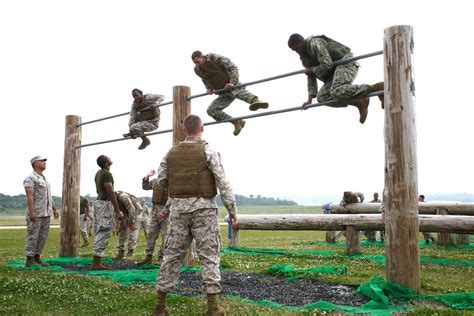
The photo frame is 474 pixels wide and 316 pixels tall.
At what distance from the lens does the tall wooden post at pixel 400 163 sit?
6473 millimetres

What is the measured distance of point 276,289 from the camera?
286 inches

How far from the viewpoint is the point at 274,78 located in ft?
27.2

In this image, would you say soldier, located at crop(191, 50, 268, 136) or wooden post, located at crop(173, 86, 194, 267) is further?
wooden post, located at crop(173, 86, 194, 267)

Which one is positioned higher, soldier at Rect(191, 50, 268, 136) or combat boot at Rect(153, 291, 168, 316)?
soldier at Rect(191, 50, 268, 136)

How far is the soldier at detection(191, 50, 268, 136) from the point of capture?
30.0 feet

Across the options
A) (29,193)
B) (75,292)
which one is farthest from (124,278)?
(29,193)

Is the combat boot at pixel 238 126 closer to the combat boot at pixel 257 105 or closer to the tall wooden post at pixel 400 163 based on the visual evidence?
the combat boot at pixel 257 105

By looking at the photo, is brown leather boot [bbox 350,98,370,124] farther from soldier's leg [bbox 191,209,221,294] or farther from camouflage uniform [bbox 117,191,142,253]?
camouflage uniform [bbox 117,191,142,253]

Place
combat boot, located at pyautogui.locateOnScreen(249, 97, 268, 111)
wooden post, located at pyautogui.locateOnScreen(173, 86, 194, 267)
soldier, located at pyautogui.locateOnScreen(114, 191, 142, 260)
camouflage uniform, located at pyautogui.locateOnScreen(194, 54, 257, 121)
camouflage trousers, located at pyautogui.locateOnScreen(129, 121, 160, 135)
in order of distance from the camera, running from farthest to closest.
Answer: soldier, located at pyautogui.locateOnScreen(114, 191, 142, 260)
camouflage trousers, located at pyautogui.locateOnScreen(129, 121, 160, 135)
wooden post, located at pyautogui.locateOnScreen(173, 86, 194, 267)
camouflage uniform, located at pyautogui.locateOnScreen(194, 54, 257, 121)
combat boot, located at pyautogui.locateOnScreen(249, 97, 268, 111)

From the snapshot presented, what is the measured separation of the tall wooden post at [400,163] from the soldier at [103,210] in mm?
5720

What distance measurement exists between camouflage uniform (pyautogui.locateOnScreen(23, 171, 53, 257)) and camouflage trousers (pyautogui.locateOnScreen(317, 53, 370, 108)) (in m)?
6.26

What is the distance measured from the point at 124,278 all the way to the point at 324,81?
457cm

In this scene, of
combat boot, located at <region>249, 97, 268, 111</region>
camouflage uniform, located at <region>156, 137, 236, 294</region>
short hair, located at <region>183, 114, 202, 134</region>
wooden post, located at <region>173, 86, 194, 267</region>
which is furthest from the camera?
wooden post, located at <region>173, 86, 194, 267</region>

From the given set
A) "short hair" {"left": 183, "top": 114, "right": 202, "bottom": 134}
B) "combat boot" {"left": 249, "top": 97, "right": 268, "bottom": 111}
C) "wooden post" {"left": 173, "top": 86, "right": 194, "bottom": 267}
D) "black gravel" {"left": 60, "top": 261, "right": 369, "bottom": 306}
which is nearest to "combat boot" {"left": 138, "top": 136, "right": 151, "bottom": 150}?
"wooden post" {"left": 173, "top": 86, "right": 194, "bottom": 267}
